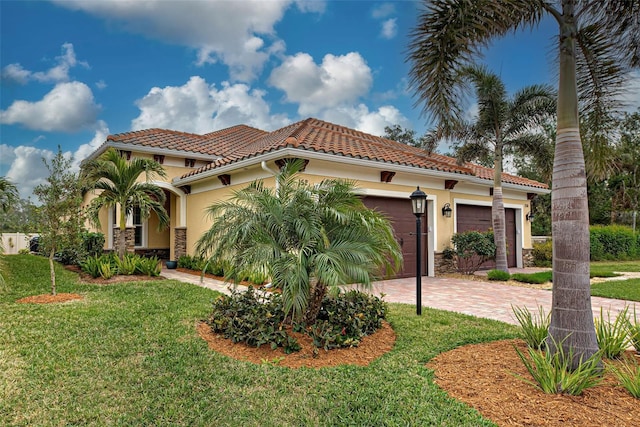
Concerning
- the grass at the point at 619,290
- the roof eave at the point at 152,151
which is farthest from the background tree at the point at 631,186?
the roof eave at the point at 152,151

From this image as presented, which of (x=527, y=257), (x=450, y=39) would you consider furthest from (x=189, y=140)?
(x=527, y=257)

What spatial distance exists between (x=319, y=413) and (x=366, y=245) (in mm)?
2226

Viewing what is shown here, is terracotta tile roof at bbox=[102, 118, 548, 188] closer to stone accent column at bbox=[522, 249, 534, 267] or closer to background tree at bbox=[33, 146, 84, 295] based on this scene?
→ stone accent column at bbox=[522, 249, 534, 267]

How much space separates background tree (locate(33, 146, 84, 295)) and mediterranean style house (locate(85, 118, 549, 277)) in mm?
3047

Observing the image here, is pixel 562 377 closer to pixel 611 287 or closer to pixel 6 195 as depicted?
pixel 611 287

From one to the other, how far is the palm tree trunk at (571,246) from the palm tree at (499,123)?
24.8 ft

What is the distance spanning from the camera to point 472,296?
841 centimetres

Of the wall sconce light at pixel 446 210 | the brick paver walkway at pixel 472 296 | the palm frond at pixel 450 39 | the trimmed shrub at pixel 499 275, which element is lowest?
the brick paver walkway at pixel 472 296

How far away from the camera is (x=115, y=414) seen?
295cm

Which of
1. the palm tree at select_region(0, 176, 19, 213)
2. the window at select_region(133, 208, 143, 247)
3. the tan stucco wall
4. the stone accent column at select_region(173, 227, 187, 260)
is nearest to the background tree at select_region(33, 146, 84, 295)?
the palm tree at select_region(0, 176, 19, 213)

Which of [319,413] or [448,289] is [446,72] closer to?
[319,413]

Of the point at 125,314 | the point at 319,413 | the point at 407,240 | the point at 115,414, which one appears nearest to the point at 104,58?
the point at 125,314

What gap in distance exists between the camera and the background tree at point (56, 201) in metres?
7.84

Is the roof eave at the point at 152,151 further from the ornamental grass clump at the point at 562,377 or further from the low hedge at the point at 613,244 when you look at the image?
the low hedge at the point at 613,244
